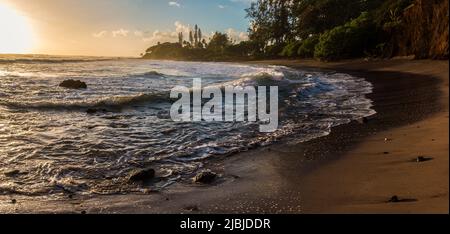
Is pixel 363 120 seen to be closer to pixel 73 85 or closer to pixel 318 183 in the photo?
pixel 318 183

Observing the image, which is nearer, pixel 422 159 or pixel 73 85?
pixel 422 159

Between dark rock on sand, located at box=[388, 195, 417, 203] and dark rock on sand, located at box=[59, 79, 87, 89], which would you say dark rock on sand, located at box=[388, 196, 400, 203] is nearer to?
dark rock on sand, located at box=[388, 195, 417, 203]

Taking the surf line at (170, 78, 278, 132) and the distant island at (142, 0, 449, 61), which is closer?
the surf line at (170, 78, 278, 132)

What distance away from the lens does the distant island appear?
1855cm

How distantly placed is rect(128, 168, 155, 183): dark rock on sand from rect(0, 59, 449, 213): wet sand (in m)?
0.62

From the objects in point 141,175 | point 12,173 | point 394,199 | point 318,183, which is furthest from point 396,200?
point 12,173

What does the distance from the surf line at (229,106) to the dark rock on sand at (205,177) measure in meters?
3.74

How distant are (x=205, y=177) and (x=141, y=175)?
933 mm

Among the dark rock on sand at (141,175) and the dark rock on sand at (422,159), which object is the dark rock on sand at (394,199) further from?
the dark rock on sand at (141,175)

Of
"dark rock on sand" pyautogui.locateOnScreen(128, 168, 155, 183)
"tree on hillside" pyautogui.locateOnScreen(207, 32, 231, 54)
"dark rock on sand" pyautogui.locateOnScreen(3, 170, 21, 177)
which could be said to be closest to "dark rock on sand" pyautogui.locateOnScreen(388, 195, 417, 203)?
"dark rock on sand" pyautogui.locateOnScreen(128, 168, 155, 183)

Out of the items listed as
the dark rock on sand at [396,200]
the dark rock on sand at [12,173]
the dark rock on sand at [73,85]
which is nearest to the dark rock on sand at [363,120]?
the dark rock on sand at [396,200]

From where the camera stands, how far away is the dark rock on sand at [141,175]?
6152 millimetres

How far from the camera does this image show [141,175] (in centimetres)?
620
